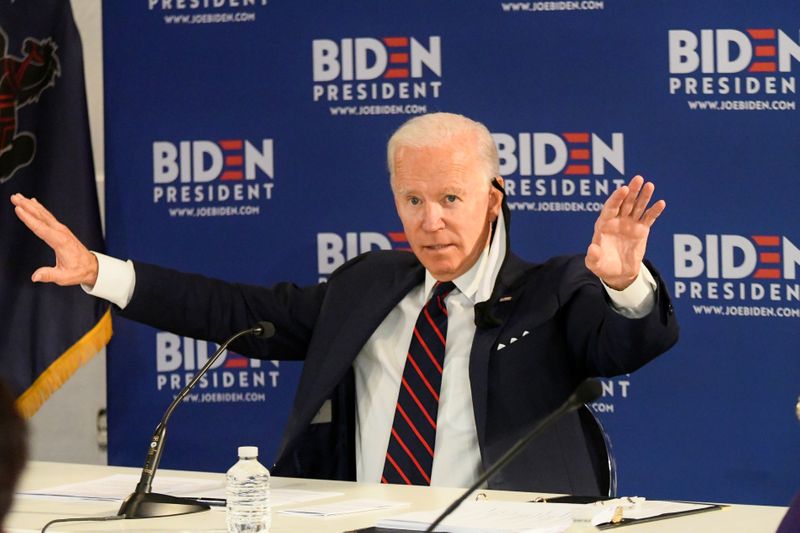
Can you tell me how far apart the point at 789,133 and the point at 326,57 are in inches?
64.9

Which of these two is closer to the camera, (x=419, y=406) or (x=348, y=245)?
(x=419, y=406)

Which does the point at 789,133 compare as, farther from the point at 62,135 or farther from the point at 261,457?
the point at 62,135

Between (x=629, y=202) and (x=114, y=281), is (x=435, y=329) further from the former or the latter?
(x=114, y=281)

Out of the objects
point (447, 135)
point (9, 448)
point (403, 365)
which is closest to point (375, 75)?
point (447, 135)

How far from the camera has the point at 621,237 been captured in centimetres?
290

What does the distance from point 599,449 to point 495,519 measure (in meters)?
0.94

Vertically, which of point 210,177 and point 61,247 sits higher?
point 210,177

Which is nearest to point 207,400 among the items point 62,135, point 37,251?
point 37,251

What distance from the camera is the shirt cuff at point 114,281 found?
3488 millimetres

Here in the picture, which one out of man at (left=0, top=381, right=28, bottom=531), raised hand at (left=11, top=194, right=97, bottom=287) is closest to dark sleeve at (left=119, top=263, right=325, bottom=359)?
raised hand at (left=11, top=194, right=97, bottom=287)

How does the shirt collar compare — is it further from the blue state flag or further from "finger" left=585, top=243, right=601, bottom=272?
the blue state flag

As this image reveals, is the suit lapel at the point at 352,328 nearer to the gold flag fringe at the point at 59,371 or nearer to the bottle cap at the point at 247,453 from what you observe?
the bottle cap at the point at 247,453

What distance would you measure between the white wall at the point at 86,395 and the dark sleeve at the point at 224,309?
1.29m

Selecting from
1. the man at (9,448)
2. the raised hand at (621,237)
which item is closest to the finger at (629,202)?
the raised hand at (621,237)
